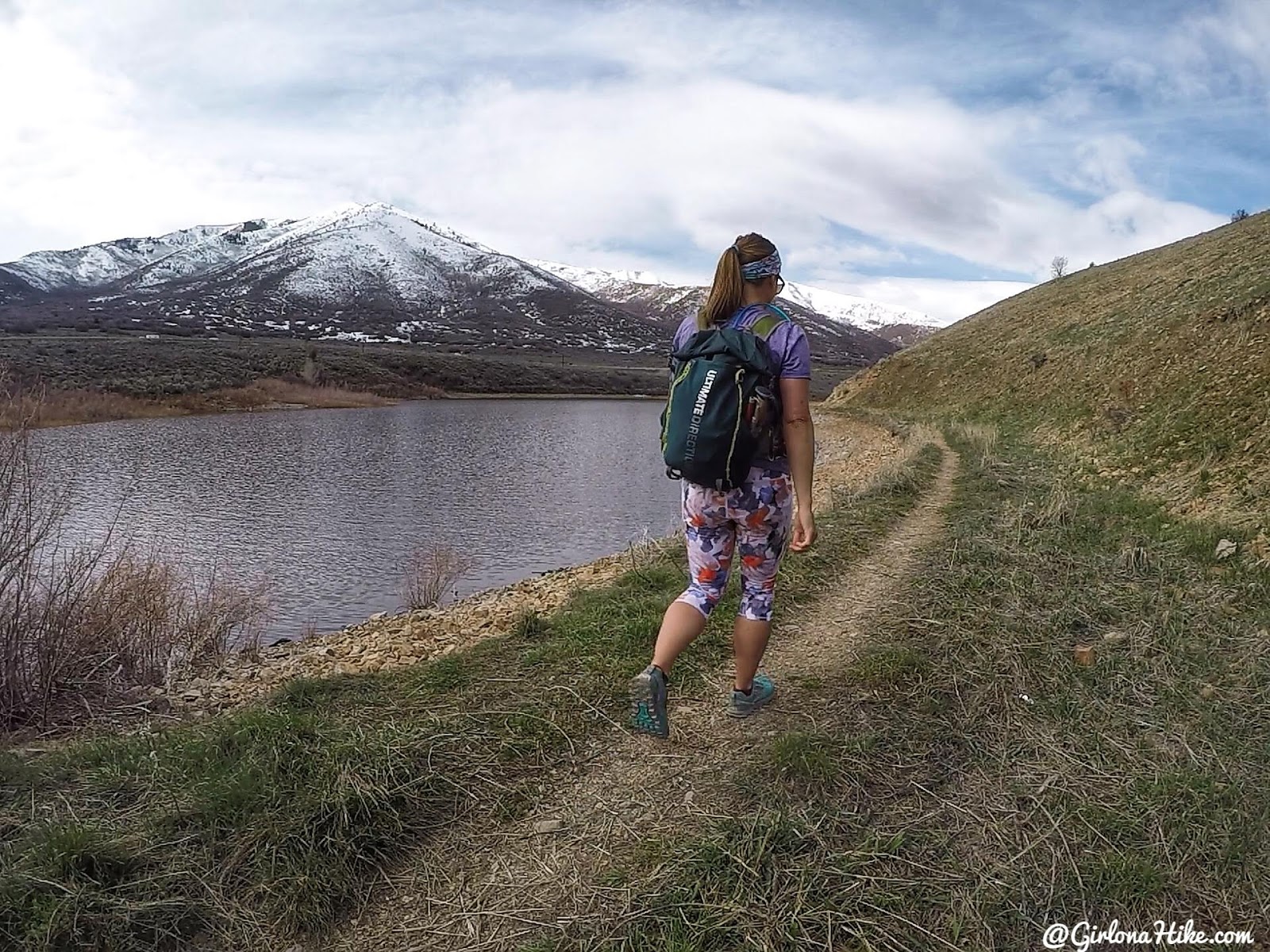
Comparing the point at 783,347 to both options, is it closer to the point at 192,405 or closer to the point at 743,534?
the point at 743,534

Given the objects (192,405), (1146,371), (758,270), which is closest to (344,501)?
(758,270)

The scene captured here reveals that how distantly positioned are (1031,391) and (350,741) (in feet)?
82.1

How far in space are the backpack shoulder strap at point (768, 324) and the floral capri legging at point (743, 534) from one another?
1.89 feet

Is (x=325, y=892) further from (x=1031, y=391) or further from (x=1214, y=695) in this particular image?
(x=1031, y=391)

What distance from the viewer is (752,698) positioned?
3982mm

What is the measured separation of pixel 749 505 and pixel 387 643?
4.27 metres

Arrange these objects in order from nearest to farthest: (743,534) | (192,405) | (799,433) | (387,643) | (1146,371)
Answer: (799,433) < (743,534) < (387,643) < (1146,371) < (192,405)

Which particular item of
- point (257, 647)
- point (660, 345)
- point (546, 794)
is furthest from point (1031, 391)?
point (660, 345)

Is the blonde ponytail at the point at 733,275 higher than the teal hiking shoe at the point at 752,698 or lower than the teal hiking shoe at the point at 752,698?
higher

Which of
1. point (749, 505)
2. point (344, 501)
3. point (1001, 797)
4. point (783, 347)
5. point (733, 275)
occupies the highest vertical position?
point (733, 275)

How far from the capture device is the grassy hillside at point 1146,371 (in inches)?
365

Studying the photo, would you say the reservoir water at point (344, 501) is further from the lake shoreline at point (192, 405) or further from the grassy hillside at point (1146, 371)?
the grassy hillside at point (1146, 371)

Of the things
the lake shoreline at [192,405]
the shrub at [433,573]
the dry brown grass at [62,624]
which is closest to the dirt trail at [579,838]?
the dry brown grass at [62,624]

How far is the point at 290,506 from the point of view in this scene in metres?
17.5
